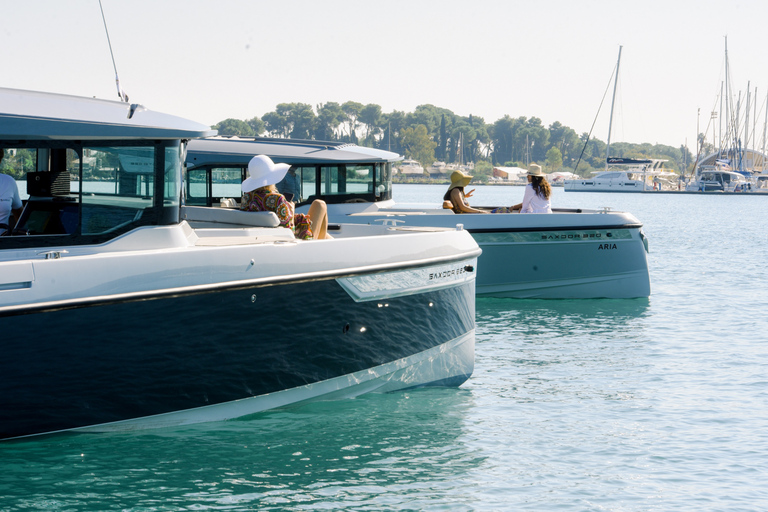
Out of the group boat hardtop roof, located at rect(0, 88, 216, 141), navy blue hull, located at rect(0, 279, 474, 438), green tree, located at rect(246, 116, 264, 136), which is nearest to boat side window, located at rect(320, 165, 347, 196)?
navy blue hull, located at rect(0, 279, 474, 438)

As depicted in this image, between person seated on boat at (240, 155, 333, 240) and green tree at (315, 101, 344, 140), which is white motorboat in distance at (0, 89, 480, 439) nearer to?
person seated on boat at (240, 155, 333, 240)

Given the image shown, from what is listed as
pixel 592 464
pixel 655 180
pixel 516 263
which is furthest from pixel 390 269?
pixel 655 180

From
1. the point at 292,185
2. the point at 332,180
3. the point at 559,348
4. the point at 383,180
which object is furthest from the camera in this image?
the point at 383,180

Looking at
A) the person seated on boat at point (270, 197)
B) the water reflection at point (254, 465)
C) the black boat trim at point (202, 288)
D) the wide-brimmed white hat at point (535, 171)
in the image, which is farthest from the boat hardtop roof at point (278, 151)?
the water reflection at point (254, 465)

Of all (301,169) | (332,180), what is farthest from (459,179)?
(301,169)

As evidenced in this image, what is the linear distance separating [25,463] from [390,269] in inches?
124

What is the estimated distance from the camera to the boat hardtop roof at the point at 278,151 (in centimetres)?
1390

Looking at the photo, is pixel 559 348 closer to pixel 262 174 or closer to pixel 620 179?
pixel 262 174

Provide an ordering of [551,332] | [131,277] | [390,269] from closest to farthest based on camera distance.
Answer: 1. [131,277]
2. [390,269]
3. [551,332]

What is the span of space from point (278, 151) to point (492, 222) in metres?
3.68

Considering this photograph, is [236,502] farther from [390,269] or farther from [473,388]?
[473,388]

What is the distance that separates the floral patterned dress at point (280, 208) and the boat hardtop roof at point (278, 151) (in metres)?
5.82

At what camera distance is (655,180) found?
389ft

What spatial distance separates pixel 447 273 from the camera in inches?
320
